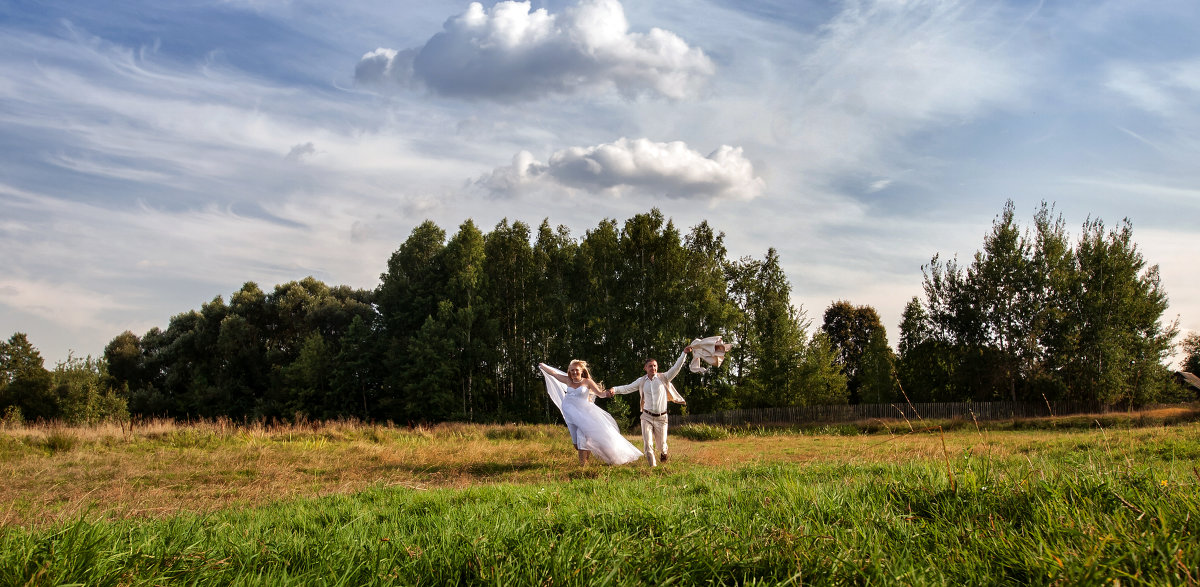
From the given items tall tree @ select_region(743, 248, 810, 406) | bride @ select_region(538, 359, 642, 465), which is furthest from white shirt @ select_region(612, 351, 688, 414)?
tall tree @ select_region(743, 248, 810, 406)

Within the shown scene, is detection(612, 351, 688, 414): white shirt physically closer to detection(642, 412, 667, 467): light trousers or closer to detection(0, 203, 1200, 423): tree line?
detection(642, 412, 667, 467): light trousers

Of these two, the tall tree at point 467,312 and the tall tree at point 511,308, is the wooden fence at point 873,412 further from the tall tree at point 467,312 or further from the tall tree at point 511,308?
the tall tree at point 467,312

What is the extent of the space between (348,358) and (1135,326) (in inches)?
1850

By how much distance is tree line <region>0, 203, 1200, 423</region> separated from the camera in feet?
129

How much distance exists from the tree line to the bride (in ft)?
68.0

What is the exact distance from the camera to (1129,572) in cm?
329

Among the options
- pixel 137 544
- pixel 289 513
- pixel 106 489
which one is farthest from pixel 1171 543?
pixel 106 489

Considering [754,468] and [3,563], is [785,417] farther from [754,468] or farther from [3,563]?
[3,563]

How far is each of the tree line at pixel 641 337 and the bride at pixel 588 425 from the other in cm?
2073

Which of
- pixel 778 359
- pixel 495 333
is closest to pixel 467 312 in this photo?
pixel 495 333

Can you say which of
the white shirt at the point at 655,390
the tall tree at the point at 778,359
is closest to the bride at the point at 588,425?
the white shirt at the point at 655,390

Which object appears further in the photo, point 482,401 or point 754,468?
point 482,401

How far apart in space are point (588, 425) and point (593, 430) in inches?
5.1

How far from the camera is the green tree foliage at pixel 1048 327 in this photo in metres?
38.4
